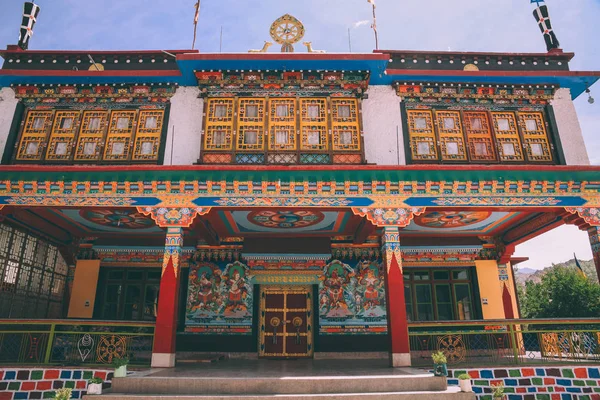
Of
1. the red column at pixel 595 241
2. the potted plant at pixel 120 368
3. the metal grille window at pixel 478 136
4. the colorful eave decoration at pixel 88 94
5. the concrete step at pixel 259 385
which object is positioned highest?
the colorful eave decoration at pixel 88 94

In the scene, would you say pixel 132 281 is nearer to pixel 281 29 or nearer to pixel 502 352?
pixel 281 29

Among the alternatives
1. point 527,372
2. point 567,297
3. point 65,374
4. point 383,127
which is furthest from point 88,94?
point 567,297

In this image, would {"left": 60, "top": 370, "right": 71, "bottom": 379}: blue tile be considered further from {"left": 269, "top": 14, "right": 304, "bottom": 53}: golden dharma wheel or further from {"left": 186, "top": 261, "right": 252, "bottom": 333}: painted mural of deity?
{"left": 269, "top": 14, "right": 304, "bottom": 53}: golden dharma wheel

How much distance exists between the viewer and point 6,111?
39.1 ft

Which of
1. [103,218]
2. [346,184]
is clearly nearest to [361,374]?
[346,184]

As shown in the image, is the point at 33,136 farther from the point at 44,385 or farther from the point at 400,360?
the point at 400,360

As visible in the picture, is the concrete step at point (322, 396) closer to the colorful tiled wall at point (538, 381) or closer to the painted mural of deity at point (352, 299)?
the colorful tiled wall at point (538, 381)

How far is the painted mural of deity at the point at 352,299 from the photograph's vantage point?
44.5 ft

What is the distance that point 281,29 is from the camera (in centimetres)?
1238

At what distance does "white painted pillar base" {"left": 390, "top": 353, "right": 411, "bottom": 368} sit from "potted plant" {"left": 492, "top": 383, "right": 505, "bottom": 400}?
5.70ft

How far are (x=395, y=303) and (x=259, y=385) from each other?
3773 millimetres

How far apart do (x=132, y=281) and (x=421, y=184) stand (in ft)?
32.7

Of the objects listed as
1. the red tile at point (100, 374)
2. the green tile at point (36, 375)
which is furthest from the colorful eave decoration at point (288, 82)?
the green tile at point (36, 375)

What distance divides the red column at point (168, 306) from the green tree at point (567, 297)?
21.7 meters
